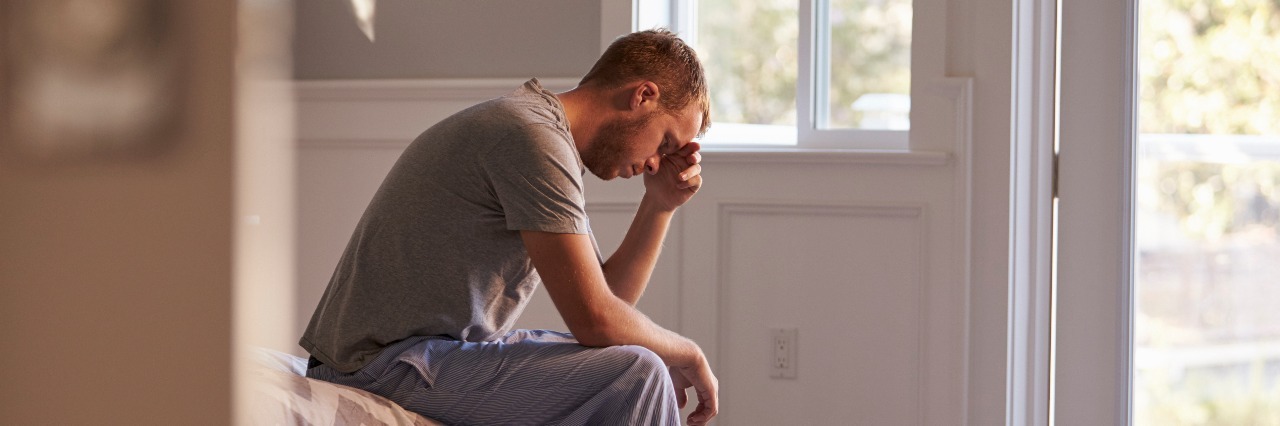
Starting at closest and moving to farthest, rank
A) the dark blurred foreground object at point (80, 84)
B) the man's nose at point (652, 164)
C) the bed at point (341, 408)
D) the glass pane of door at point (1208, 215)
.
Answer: the dark blurred foreground object at point (80, 84) → the bed at point (341, 408) → the man's nose at point (652, 164) → the glass pane of door at point (1208, 215)

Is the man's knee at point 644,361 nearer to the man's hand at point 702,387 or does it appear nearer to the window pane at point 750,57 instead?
the man's hand at point 702,387

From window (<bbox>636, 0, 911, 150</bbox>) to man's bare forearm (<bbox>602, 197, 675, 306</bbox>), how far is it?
81 centimetres

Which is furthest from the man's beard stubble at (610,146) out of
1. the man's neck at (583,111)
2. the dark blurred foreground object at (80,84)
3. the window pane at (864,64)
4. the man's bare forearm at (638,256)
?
the dark blurred foreground object at (80,84)

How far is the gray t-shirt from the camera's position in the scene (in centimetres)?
142

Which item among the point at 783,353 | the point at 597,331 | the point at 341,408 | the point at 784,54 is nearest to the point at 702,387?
the point at 597,331

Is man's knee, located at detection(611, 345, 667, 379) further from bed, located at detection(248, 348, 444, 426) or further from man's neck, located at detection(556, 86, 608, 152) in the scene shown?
man's neck, located at detection(556, 86, 608, 152)

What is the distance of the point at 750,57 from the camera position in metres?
2.78

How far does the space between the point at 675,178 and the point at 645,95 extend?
0.66 ft

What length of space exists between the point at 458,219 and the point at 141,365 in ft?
4.43

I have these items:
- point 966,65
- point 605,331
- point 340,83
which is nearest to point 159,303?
point 605,331

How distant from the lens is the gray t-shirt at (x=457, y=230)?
4.65 feet

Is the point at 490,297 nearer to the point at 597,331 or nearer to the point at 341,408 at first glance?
the point at 597,331

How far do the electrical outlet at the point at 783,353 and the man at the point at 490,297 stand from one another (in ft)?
3.02

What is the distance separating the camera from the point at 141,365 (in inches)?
4.9
